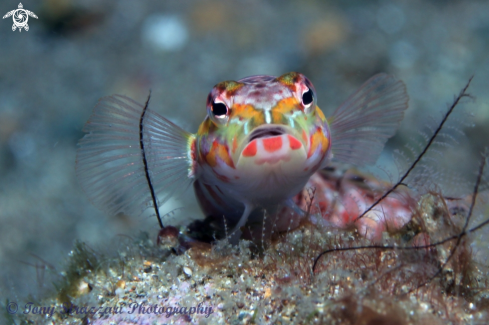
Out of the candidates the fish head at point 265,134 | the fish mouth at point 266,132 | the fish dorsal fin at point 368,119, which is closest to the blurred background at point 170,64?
the fish dorsal fin at point 368,119

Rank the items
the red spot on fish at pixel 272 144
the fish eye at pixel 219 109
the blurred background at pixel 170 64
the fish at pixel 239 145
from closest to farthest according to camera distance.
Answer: the red spot on fish at pixel 272 144, the fish at pixel 239 145, the fish eye at pixel 219 109, the blurred background at pixel 170 64

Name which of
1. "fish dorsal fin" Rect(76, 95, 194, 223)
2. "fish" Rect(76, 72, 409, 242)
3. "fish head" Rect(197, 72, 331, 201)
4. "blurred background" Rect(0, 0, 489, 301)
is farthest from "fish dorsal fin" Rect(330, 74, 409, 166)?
"blurred background" Rect(0, 0, 489, 301)

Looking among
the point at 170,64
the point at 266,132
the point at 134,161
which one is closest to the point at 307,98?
the point at 266,132

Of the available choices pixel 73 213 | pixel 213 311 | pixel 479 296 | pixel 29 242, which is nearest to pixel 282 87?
pixel 213 311

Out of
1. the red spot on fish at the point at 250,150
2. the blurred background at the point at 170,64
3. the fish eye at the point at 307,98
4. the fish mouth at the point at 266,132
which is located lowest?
the red spot on fish at the point at 250,150

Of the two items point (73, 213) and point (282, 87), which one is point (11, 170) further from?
point (282, 87)

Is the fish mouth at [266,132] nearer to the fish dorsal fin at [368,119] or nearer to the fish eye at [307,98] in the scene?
the fish eye at [307,98]

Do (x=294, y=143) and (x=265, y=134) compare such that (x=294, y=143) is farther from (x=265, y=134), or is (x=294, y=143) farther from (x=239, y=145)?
(x=239, y=145)
